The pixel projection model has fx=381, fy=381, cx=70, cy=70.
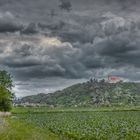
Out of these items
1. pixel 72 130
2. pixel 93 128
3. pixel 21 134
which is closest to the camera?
pixel 21 134

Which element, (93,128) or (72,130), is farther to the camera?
(93,128)

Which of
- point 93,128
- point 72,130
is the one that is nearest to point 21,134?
point 72,130

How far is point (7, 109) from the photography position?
436ft

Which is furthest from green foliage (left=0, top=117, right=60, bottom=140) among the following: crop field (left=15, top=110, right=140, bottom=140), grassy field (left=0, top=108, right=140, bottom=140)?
crop field (left=15, top=110, right=140, bottom=140)

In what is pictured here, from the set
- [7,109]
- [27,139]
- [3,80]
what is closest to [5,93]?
[7,109]

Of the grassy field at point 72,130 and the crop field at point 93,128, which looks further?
the crop field at point 93,128

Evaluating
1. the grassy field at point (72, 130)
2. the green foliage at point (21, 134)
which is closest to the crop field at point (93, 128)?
the grassy field at point (72, 130)

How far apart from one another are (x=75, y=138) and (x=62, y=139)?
189 cm

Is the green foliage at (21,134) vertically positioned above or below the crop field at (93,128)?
above

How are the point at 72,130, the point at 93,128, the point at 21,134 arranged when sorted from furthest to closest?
the point at 93,128
the point at 72,130
the point at 21,134

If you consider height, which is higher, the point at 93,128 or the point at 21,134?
the point at 21,134

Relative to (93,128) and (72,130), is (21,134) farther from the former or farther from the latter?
(93,128)

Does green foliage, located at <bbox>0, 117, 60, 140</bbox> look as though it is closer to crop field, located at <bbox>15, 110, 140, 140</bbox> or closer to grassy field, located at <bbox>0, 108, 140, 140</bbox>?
grassy field, located at <bbox>0, 108, 140, 140</bbox>

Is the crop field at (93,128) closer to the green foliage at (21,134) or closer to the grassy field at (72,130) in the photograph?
the grassy field at (72,130)
